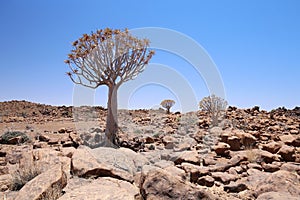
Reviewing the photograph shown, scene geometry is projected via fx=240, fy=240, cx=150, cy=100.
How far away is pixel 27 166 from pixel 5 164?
5.88 ft

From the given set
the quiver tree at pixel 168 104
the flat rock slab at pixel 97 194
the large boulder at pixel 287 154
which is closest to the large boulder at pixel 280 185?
the flat rock slab at pixel 97 194

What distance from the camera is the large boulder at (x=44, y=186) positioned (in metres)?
3.26

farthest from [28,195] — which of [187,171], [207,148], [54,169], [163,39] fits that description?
[163,39]

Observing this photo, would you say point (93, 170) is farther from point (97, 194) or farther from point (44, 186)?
point (97, 194)

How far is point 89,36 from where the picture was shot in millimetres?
10117

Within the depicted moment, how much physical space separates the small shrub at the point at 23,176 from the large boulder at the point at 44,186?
2.25 feet

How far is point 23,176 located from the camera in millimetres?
4230

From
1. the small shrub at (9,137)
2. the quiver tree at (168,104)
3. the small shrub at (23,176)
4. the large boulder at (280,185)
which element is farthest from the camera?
the quiver tree at (168,104)

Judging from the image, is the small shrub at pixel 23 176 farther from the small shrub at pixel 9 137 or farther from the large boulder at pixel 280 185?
the small shrub at pixel 9 137

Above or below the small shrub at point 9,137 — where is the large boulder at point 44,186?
below

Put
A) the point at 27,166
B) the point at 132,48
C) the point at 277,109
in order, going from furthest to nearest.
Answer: the point at 277,109 < the point at 132,48 < the point at 27,166

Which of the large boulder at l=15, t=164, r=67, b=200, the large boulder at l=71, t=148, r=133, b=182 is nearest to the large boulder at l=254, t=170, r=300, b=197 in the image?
the large boulder at l=71, t=148, r=133, b=182

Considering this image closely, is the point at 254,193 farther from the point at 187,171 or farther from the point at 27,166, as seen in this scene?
the point at 27,166

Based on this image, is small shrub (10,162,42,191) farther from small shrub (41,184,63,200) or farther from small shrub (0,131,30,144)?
small shrub (0,131,30,144)
